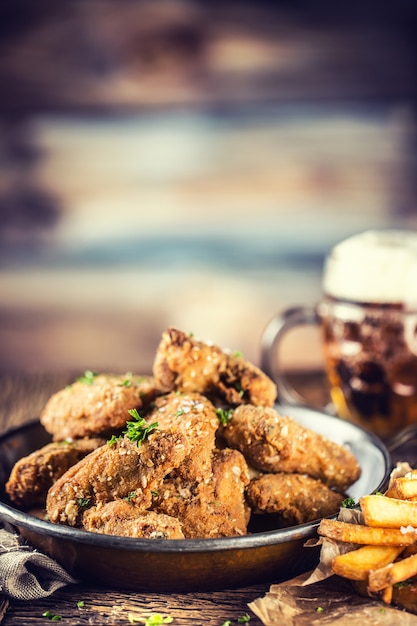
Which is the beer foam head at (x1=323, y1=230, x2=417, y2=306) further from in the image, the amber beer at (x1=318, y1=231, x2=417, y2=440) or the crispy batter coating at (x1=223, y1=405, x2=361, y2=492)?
the crispy batter coating at (x1=223, y1=405, x2=361, y2=492)

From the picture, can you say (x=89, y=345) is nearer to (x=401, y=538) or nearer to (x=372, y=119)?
(x=372, y=119)

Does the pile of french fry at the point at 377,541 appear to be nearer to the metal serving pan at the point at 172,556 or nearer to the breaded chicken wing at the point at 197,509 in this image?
the metal serving pan at the point at 172,556

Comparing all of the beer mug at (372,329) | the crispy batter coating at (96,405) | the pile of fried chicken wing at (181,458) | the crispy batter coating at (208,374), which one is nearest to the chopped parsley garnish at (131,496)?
the pile of fried chicken wing at (181,458)

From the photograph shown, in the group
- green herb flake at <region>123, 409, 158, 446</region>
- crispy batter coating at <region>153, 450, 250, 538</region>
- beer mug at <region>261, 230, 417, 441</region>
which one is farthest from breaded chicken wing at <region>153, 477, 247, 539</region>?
beer mug at <region>261, 230, 417, 441</region>

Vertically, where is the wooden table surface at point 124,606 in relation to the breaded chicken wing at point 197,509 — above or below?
below

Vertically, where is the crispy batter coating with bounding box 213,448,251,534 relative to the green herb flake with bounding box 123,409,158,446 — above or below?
below

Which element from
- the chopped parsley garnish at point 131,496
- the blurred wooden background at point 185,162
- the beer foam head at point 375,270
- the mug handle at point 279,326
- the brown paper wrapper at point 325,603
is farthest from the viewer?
the blurred wooden background at point 185,162

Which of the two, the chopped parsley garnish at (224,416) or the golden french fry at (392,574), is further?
the chopped parsley garnish at (224,416)

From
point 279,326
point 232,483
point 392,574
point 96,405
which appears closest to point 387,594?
point 392,574
